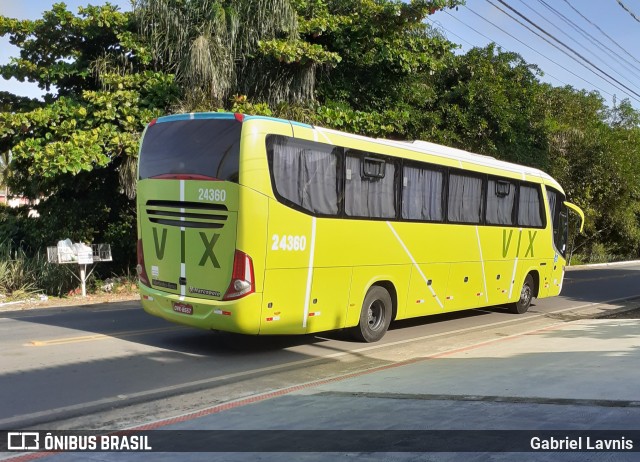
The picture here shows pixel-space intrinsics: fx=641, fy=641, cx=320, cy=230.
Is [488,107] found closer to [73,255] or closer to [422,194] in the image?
[422,194]

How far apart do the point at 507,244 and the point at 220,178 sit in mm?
8369

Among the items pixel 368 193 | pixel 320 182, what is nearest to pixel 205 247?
pixel 320 182

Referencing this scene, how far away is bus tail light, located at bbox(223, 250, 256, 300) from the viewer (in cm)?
893

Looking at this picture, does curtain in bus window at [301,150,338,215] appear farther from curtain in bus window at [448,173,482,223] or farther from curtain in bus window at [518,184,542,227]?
curtain in bus window at [518,184,542,227]

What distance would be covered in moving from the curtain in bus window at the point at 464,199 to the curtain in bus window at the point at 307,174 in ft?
12.1

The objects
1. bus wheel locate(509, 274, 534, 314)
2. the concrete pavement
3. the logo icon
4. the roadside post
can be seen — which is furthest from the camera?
the roadside post

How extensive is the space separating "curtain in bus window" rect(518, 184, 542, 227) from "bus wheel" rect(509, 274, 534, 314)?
148cm

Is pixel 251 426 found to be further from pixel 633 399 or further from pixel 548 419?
pixel 633 399

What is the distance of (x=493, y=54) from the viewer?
26.8 m

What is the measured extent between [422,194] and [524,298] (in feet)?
19.1

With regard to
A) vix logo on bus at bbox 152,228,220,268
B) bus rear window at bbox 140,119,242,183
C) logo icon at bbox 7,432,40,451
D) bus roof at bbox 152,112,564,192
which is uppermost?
bus roof at bbox 152,112,564,192

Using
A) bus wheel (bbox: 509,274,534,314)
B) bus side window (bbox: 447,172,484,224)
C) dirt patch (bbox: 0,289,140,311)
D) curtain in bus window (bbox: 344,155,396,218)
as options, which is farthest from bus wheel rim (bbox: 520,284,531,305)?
dirt patch (bbox: 0,289,140,311)

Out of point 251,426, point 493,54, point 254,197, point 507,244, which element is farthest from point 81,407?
point 493,54

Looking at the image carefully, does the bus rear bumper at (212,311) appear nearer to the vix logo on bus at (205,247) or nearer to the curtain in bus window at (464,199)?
the vix logo on bus at (205,247)
